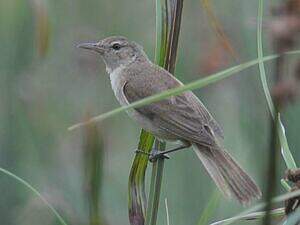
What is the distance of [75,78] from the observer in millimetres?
3699

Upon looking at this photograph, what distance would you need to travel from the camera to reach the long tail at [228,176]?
2205 millimetres

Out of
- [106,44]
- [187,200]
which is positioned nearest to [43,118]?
[106,44]

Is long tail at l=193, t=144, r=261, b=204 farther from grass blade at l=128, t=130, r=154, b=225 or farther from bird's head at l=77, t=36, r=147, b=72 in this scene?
bird's head at l=77, t=36, r=147, b=72

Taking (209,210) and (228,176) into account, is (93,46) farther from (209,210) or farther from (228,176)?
(209,210)

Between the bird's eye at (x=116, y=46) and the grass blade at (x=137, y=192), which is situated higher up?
the bird's eye at (x=116, y=46)

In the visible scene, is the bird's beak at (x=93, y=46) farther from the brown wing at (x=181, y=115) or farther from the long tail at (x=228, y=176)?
the long tail at (x=228, y=176)

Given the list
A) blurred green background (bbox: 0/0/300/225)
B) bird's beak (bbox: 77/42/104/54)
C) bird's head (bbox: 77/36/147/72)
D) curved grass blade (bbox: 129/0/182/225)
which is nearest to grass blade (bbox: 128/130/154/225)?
curved grass blade (bbox: 129/0/182/225)

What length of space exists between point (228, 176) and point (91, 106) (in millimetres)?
814

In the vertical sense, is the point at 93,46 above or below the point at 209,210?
above

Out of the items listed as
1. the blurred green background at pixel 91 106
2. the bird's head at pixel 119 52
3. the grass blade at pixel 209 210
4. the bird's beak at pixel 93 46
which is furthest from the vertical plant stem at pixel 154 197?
the bird's head at pixel 119 52

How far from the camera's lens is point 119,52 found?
367 cm

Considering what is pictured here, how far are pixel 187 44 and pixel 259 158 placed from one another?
106cm

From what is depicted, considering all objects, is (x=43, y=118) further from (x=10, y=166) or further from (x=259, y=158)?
(x=259, y=158)

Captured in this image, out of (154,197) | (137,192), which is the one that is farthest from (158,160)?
(154,197)
